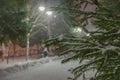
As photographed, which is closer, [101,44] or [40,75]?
[101,44]

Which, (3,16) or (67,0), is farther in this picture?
(3,16)

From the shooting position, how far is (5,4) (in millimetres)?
15258

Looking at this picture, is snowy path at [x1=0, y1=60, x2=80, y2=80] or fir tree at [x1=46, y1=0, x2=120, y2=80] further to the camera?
snowy path at [x1=0, y1=60, x2=80, y2=80]

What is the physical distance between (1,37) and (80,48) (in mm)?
15508

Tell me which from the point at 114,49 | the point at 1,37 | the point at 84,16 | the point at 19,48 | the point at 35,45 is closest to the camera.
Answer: the point at 114,49

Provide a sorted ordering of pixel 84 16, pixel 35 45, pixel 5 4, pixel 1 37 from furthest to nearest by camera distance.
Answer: pixel 35 45 → pixel 1 37 → pixel 5 4 → pixel 84 16

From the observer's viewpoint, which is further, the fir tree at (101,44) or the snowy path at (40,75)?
the snowy path at (40,75)

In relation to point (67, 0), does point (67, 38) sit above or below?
below

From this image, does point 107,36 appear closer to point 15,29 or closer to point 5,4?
point 5,4

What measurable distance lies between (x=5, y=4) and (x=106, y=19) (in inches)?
511

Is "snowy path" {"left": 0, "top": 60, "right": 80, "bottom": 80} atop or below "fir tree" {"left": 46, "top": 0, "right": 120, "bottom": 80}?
below

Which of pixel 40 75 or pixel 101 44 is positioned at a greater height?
pixel 101 44

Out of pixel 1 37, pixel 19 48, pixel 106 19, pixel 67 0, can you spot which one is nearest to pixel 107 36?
pixel 106 19

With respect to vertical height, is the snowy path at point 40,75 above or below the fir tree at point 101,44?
below
